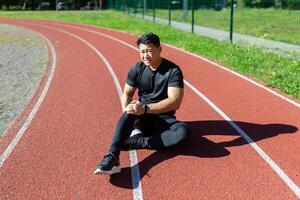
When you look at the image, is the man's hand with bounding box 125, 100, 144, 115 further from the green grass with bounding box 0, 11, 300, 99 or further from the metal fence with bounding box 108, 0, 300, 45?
the metal fence with bounding box 108, 0, 300, 45

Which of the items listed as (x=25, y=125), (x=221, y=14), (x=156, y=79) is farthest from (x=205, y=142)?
(x=221, y=14)

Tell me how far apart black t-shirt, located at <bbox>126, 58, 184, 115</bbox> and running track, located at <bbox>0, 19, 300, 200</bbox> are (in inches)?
27.8

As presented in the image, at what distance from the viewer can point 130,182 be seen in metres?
5.03

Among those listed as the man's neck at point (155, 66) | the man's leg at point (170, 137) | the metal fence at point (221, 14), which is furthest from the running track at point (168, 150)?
the metal fence at point (221, 14)

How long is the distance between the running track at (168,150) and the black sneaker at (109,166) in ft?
0.25

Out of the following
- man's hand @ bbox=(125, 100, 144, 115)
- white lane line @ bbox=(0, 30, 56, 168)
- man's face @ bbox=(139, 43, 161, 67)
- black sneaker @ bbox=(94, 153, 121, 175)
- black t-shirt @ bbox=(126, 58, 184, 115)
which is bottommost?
white lane line @ bbox=(0, 30, 56, 168)

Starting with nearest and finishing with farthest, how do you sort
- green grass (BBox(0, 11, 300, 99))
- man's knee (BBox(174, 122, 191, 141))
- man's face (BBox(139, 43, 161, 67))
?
man's face (BBox(139, 43, 161, 67)), man's knee (BBox(174, 122, 191, 141)), green grass (BBox(0, 11, 300, 99))

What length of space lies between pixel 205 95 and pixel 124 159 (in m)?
3.66

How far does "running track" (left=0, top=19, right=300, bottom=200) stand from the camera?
191 inches

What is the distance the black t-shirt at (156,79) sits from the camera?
235 inches

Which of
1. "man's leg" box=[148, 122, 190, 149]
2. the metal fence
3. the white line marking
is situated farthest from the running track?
the metal fence

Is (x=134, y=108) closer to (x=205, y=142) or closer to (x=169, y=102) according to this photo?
(x=169, y=102)

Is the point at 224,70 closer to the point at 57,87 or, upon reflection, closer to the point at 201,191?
the point at 57,87

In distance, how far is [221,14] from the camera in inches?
1512
